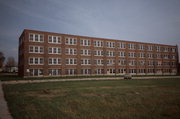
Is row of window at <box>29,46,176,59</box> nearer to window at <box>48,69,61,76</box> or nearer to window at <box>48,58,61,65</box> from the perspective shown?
window at <box>48,58,61,65</box>

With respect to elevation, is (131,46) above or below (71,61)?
above

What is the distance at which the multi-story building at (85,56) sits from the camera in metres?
37.5

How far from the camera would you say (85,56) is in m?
44.8

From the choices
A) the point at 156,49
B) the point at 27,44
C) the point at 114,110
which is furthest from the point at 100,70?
the point at 114,110

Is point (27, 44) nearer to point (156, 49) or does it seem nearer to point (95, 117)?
point (95, 117)

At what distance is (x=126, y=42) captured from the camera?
5378 centimetres

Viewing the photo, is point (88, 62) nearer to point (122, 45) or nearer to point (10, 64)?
point (122, 45)

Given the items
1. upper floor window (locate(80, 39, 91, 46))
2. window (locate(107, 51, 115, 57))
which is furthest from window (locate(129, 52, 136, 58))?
upper floor window (locate(80, 39, 91, 46))

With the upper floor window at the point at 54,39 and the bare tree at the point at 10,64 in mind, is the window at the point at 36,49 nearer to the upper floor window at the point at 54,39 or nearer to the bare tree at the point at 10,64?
the upper floor window at the point at 54,39

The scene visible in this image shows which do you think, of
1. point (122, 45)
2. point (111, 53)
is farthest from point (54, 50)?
point (122, 45)

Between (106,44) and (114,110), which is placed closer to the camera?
(114,110)

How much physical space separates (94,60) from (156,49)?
31623 mm

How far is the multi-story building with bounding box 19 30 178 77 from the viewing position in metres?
37.5

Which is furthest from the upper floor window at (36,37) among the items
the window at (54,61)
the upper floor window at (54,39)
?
the window at (54,61)
